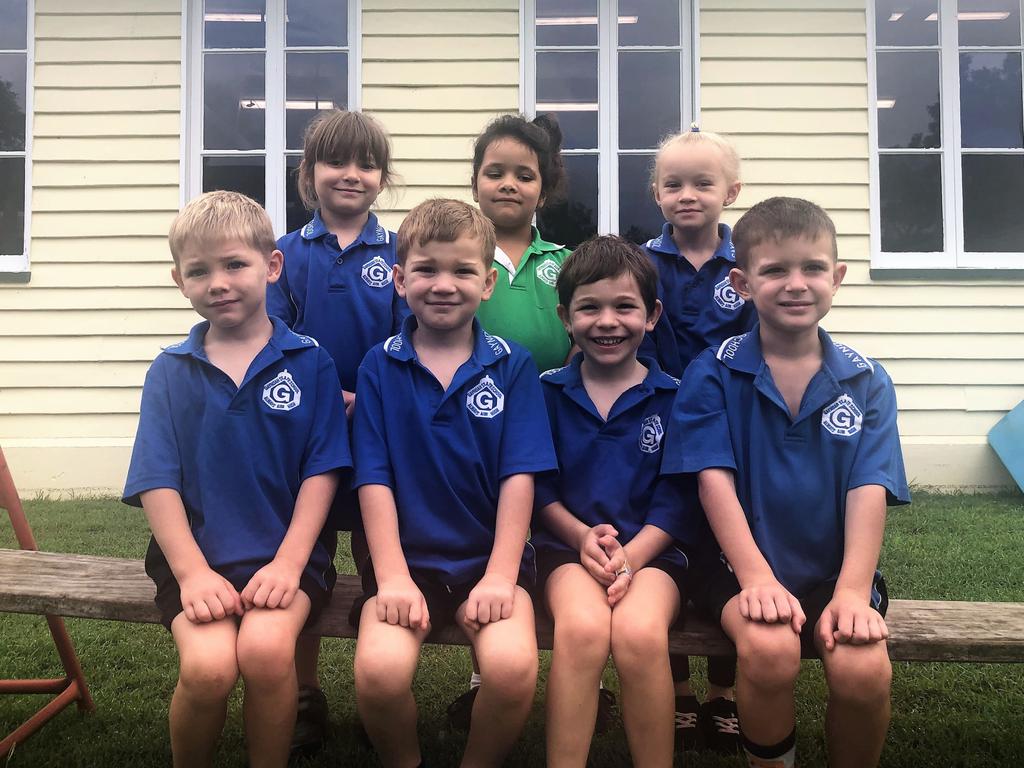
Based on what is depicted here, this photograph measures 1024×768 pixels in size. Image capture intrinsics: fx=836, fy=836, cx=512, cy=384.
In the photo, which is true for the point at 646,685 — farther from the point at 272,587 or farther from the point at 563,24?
the point at 563,24

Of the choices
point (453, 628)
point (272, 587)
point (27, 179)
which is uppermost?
point (27, 179)

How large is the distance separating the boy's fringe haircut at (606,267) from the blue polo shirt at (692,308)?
247mm

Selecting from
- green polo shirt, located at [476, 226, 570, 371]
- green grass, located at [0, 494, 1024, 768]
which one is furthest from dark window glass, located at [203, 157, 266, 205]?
green polo shirt, located at [476, 226, 570, 371]

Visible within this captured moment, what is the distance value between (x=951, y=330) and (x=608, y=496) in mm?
5025

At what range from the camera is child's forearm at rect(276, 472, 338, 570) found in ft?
6.82

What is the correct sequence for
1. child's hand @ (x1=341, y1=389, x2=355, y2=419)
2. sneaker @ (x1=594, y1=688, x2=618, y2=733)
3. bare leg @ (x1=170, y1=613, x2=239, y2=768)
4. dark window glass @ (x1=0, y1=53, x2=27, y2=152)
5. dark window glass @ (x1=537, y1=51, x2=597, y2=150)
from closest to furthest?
bare leg @ (x1=170, y1=613, x2=239, y2=768)
child's hand @ (x1=341, y1=389, x2=355, y2=419)
sneaker @ (x1=594, y1=688, x2=618, y2=733)
dark window glass @ (x1=537, y1=51, x2=597, y2=150)
dark window glass @ (x1=0, y1=53, x2=27, y2=152)

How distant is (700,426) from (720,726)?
1040 millimetres

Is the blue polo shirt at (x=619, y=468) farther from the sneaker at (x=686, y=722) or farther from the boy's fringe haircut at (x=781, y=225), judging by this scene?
the sneaker at (x=686, y=722)

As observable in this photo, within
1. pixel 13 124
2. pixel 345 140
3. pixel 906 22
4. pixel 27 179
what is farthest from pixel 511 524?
pixel 13 124

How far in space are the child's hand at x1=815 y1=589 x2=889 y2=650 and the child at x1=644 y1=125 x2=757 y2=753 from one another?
2.17ft

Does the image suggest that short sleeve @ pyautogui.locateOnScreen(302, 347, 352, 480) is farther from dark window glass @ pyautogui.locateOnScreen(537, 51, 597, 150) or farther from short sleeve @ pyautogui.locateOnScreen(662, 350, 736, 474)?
dark window glass @ pyautogui.locateOnScreen(537, 51, 597, 150)

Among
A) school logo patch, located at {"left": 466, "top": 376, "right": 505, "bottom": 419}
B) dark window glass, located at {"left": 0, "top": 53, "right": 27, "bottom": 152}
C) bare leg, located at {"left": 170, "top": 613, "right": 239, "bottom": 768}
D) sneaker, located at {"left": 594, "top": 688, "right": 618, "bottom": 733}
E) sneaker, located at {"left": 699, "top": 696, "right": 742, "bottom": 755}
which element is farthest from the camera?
dark window glass, located at {"left": 0, "top": 53, "right": 27, "bottom": 152}

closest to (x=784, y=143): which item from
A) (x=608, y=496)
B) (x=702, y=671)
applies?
(x=702, y=671)

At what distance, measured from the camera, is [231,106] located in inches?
249
